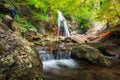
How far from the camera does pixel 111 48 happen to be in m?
14.5

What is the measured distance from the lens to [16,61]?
4.12m

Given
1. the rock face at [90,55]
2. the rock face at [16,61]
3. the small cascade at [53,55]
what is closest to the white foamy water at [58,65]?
the small cascade at [53,55]

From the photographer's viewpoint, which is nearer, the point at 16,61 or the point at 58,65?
the point at 16,61

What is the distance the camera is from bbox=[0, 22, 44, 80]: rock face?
13.0ft

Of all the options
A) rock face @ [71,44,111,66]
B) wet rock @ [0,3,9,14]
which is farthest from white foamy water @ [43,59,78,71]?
wet rock @ [0,3,9,14]

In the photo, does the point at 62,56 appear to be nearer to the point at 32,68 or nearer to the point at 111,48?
the point at 111,48

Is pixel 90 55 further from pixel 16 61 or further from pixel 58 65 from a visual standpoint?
pixel 16 61

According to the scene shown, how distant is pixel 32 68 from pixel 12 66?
1.53 ft

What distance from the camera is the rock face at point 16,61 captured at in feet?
13.0

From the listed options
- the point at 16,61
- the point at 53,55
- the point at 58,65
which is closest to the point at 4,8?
the point at 53,55

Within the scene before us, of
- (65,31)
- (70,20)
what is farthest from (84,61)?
(70,20)

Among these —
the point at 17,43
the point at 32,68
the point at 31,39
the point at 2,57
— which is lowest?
the point at 32,68

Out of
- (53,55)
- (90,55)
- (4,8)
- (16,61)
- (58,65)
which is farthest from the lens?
(4,8)

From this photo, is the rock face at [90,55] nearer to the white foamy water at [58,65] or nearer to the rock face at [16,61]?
the white foamy water at [58,65]
